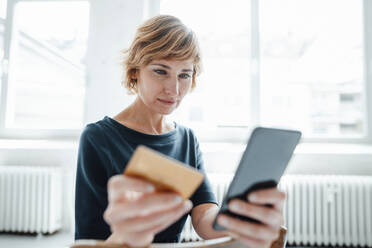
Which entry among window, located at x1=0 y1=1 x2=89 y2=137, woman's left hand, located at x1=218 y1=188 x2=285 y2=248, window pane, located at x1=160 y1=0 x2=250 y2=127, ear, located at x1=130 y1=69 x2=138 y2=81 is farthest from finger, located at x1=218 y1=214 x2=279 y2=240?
window, located at x1=0 y1=1 x2=89 y2=137

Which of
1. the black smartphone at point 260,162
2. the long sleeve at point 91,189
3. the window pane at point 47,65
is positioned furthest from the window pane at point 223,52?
the black smartphone at point 260,162

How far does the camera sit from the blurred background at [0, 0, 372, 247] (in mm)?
2006

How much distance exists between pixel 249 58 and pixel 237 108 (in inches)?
18.8

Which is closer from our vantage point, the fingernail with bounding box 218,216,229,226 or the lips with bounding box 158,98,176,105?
the fingernail with bounding box 218,216,229,226

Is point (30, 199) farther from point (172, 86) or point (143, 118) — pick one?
point (172, 86)

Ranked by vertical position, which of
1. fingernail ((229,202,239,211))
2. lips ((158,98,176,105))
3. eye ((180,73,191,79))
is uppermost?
eye ((180,73,191,79))

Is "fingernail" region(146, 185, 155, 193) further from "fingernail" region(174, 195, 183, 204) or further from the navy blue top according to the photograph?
the navy blue top

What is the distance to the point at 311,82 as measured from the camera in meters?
2.29

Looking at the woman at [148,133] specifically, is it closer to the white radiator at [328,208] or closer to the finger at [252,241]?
the finger at [252,241]

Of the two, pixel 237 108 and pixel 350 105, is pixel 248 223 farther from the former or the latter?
pixel 350 105

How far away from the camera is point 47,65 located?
2.44m

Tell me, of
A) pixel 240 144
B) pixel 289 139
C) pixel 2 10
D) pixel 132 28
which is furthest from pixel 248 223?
pixel 2 10

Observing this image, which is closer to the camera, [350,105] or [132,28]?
[132,28]

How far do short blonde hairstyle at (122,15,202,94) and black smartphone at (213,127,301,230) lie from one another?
18.2 inches
